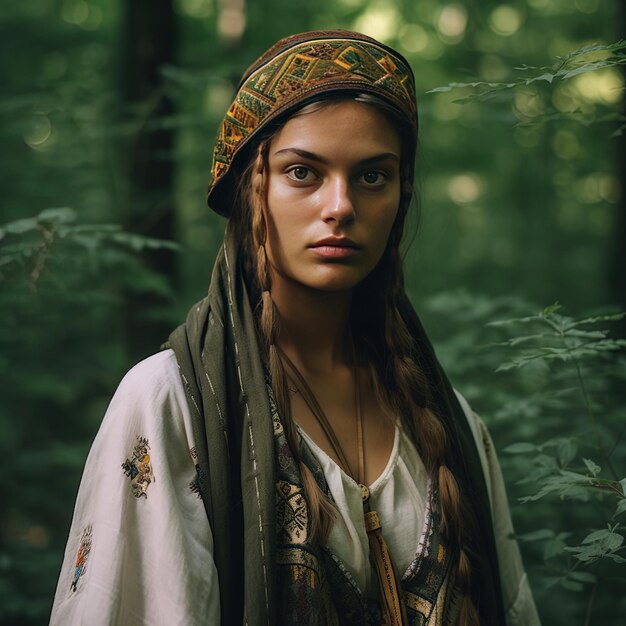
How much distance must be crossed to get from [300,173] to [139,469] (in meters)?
0.81

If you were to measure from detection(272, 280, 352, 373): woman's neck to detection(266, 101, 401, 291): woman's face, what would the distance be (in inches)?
4.2

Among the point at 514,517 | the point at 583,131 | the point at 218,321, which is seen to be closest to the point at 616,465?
the point at 514,517

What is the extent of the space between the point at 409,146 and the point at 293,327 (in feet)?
1.93

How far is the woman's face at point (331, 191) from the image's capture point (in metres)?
1.75

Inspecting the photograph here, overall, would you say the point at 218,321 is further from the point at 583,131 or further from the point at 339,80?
the point at 583,131

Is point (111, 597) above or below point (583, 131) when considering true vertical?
below

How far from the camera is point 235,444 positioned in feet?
5.51

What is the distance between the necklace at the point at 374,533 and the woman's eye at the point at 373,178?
555mm

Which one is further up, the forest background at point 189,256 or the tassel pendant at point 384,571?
the forest background at point 189,256

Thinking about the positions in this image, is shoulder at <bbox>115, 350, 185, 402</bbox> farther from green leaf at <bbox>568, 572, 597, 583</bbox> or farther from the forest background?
green leaf at <bbox>568, 572, 597, 583</bbox>

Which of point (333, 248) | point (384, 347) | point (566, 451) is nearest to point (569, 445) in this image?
point (566, 451)

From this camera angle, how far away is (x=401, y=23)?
9.32m

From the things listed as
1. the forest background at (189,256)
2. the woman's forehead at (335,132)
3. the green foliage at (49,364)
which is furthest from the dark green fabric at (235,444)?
the green foliage at (49,364)

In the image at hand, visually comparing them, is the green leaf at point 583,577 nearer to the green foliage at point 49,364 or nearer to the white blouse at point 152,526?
the white blouse at point 152,526
